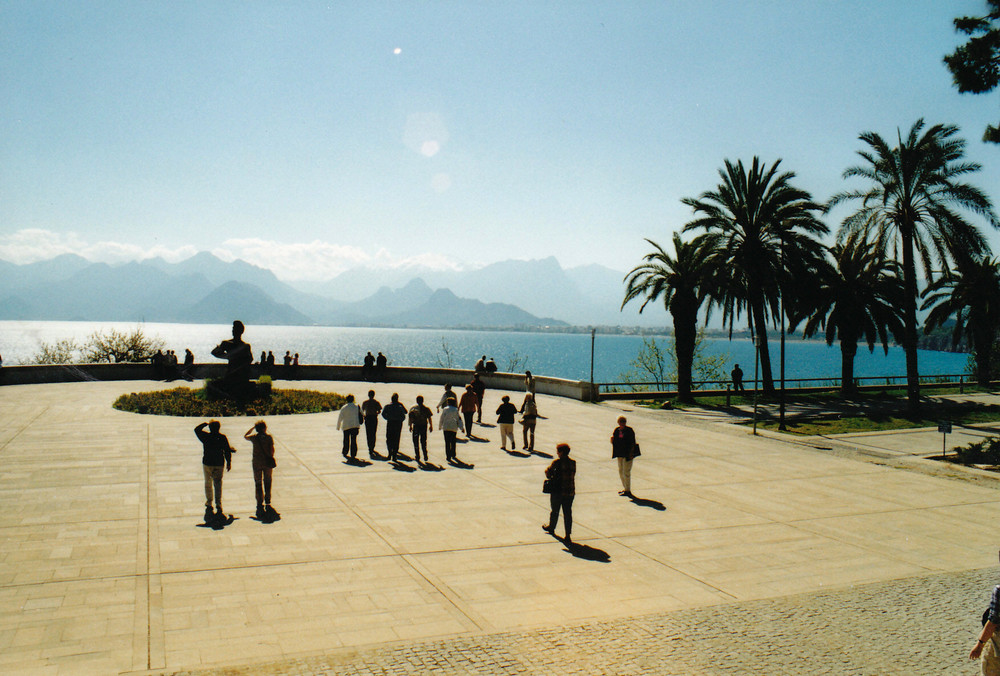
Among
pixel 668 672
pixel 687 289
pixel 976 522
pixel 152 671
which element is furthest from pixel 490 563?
pixel 687 289

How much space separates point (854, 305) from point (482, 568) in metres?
32.0

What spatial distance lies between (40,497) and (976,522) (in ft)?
52.1

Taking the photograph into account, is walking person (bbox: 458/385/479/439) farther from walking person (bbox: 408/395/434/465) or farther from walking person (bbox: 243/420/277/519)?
walking person (bbox: 243/420/277/519)

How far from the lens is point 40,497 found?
11.5 meters

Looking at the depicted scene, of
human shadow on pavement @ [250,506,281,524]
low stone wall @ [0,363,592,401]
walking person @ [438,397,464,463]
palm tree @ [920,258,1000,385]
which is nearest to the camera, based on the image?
human shadow on pavement @ [250,506,281,524]

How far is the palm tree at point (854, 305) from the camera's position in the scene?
3450 cm

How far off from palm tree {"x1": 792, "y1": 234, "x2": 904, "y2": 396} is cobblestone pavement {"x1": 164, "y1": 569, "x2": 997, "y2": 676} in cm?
2832

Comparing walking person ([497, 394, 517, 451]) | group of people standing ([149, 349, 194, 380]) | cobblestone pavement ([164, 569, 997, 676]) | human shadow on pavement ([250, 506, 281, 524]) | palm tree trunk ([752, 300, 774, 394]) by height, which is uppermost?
palm tree trunk ([752, 300, 774, 394])

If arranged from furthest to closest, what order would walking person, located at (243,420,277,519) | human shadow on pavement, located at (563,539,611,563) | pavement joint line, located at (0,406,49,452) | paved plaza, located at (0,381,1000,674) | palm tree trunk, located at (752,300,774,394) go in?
1. palm tree trunk, located at (752,300,774,394)
2. pavement joint line, located at (0,406,49,452)
3. walking person, located at (243,420,277,519)
4. human shadow on pavement, located at (563,539,611,563)
5. paved plaza, located at (0,381,1000,674)

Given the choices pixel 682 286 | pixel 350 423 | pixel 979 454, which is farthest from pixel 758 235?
pixel 350 423

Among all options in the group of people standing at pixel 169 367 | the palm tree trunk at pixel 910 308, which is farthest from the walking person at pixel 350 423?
the palm tree trunk at pixel 910 308

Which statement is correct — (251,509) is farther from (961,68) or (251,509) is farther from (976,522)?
(961,68)

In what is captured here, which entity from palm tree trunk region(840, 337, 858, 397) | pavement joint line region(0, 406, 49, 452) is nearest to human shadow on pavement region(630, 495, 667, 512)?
pavement joint line region(0, 406, 49, 452)

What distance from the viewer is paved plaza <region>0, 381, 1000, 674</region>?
21.1ft
